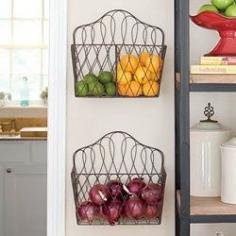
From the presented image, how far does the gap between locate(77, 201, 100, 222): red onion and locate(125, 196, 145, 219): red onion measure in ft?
0.34

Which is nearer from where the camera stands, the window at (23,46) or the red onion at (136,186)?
the red onion at (136,186)

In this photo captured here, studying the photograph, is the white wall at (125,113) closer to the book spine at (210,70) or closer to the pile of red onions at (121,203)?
the pile of red onions at (121,203)

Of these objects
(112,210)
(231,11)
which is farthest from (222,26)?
(112,210)

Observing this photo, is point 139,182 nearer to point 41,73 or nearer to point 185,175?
point 185,175


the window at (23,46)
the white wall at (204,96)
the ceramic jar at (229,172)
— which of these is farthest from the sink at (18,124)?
the ceramic jar at (229,172)

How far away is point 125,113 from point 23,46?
87.2 inches

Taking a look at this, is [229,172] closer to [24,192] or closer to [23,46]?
[24,192]

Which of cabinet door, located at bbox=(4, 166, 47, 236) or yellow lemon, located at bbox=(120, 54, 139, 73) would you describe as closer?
yellow lemon, located at bbox=(120, 54, 139, 73)

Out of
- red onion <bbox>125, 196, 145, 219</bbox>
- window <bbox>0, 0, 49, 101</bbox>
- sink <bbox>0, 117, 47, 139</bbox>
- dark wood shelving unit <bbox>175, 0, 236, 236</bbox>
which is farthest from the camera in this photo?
window <bbox>0, 0, 49, 101</bbox>

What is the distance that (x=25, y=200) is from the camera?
3355 millimetres

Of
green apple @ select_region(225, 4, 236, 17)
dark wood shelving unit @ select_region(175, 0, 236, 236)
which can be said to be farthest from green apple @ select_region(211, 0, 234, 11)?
dark wood shelving unit @ select_region(175, 0, 236, 236)

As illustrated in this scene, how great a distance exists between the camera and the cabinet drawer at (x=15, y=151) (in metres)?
3.27

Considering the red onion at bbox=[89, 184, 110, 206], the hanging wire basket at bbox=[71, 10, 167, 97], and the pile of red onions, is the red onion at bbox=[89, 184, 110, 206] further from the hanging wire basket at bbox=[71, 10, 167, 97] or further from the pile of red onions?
the hanging wire basket at bbox=[71, 10, 167, 97]

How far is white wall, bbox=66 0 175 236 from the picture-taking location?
5.94 ft
